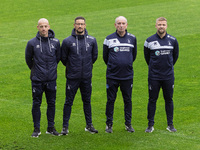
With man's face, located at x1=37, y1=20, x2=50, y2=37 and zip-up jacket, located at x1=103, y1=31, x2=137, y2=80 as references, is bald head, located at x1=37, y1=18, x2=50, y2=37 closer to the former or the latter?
man's face, located at x1=37, y1=20, x2=50, y2=37

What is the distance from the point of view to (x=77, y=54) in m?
9.73

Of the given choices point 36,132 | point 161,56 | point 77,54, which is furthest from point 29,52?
point 161,56

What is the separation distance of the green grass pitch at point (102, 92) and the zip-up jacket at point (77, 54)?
139cm

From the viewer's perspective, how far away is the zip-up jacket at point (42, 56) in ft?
31.4

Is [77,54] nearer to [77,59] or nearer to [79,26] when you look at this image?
[77,59]

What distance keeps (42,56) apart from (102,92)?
4.72 metres

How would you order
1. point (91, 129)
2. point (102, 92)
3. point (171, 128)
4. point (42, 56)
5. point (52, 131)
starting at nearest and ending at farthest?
point (42, 56), point (52, 131), point (91, 129), point (171, 128), point (102, 92)

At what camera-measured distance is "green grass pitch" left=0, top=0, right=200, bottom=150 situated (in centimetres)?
Result: 959

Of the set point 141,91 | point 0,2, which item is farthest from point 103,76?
point 0,2

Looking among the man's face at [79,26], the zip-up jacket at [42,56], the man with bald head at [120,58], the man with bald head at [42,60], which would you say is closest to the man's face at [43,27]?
the man with bald head at [42,60]

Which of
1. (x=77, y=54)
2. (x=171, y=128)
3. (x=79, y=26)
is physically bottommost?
(x=171, y=128)

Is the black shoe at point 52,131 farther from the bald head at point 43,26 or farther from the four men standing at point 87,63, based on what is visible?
the bald head at point 43,26

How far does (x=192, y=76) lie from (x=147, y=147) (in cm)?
686

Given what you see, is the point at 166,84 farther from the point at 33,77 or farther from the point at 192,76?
the point at 192,76
